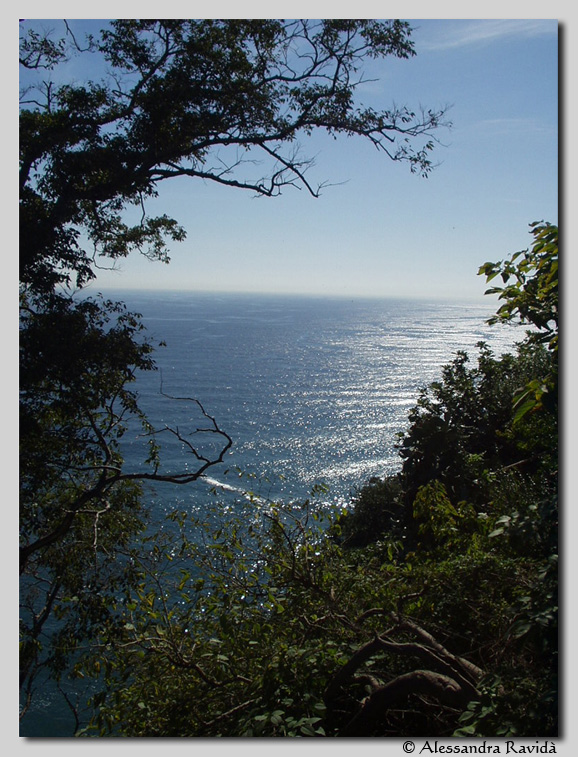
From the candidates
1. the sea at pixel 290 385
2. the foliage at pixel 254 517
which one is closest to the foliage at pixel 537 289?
the foliage at pixel 254 517

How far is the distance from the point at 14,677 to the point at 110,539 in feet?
7.65

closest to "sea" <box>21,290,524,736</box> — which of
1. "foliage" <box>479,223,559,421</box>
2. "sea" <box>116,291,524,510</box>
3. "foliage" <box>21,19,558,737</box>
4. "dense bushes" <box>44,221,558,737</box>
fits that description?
"sea" <box>116,291,524,510</box>

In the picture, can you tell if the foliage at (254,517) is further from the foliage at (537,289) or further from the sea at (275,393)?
the sea at (275,393)

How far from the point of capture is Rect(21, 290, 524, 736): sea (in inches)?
662

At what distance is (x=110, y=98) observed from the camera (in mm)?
4941

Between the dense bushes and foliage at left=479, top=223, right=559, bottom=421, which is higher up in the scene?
foliage at left=479, top=223, right=559, bottom=421

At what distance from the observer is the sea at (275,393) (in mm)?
16812

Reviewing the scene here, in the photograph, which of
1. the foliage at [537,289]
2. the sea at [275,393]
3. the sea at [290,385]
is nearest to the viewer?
the foliage at [537,289]

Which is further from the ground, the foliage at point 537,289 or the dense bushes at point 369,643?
the foliage at point 537,289

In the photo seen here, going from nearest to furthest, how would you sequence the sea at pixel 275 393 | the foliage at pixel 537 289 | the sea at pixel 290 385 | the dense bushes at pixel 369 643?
1. the dense bushes at pixel 369 643
2. the foliage at pixel 537 289
3. the sea at pixel 275 393
4. the sea at pixel 290 385

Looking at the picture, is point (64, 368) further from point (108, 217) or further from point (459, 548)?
point (459, 548)

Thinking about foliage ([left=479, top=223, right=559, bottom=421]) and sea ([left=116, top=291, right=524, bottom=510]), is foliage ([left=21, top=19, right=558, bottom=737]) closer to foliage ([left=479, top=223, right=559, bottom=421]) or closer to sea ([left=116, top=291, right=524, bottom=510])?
foliage ([left=479, top=223, right=559, bottom=421])

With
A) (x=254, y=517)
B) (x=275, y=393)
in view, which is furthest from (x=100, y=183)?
(x=275, y=393)

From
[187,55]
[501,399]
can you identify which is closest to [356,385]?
[501,399]
